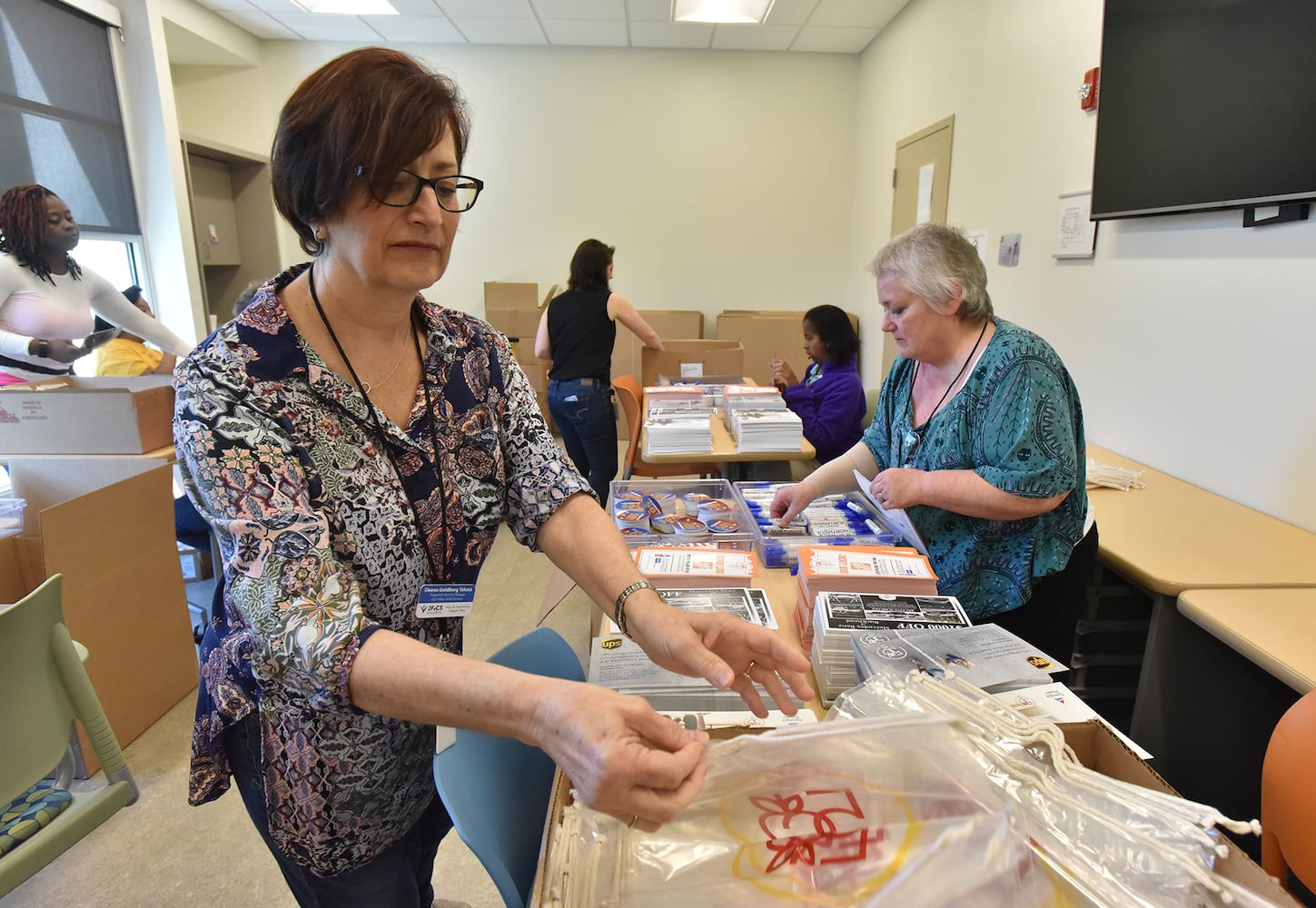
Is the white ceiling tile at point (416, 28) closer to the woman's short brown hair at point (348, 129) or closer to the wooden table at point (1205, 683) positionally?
the woman's short brown hair at point (348, 129)

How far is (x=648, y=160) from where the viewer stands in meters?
5.91

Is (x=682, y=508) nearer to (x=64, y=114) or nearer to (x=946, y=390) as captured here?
(x=946, y=390)

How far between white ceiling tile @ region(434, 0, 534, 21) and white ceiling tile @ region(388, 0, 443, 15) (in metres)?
0.06

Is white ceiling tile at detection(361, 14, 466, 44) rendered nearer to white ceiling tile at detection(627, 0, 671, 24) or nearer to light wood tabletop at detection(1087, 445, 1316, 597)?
white ceiling tile at detection(627, 0, 671, 24)

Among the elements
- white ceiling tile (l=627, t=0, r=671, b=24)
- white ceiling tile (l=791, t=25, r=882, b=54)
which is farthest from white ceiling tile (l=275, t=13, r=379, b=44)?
white ceiling tile (l=791, t=25, r=882, b=54)

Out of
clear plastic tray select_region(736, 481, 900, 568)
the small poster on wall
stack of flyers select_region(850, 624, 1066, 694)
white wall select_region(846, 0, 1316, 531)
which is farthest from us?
the small poster on wall

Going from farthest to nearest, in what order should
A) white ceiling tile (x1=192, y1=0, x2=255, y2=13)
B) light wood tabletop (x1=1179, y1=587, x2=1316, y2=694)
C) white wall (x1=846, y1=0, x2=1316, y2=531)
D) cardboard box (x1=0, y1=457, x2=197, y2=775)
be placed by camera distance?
white ceiling tile (x1=192, y1=0, x2=255, y2=13), cardboard box (x1=0, y1=457, x2=197, y2=775), white wall (x1=846, y1=0, x2=1316, y2=531), light wood tabletop (x1=1179, y1=587, x2=1316, y2=694)

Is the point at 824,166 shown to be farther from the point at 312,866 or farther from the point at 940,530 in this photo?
the point at 312,866

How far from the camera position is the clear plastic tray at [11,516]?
2139mm

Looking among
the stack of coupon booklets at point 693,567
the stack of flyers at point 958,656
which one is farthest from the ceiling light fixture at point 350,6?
the stack of flyers at point 958,656

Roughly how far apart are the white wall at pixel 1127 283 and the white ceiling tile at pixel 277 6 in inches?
163

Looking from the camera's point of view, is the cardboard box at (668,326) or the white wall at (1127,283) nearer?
the white wall at (1127,283)

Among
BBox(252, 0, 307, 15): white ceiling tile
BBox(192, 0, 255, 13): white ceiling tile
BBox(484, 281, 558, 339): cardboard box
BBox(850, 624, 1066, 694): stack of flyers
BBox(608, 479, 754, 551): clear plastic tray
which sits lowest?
BBox(608, 479, 754, 551): clear plastic tray

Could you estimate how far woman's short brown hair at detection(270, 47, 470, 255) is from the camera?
0.84 m
